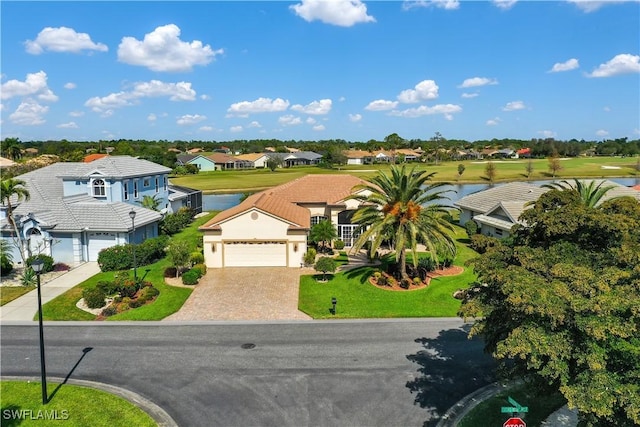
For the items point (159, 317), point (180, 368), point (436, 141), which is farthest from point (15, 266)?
point (436, 141)

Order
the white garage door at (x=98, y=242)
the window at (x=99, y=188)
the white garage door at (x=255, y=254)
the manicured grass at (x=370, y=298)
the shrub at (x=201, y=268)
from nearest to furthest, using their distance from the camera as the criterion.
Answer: the manicured grass at (x=370, y=298) < the shrub at (x=201, y=268) < the white garage door at (x=255, y=254) < the white garage door at (x=98, y=242) < the window at (x=99, y=188)

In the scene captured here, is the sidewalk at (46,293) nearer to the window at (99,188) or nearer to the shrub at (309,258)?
the window at (99,188)

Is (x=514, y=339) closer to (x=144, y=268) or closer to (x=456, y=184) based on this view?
(x=144, y=268)

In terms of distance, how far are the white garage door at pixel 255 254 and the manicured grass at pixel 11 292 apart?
466 inches

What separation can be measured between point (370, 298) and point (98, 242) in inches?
812

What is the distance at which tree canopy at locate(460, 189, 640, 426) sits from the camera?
8844 mm

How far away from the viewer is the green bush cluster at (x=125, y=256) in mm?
29078

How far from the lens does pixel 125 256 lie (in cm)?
2953

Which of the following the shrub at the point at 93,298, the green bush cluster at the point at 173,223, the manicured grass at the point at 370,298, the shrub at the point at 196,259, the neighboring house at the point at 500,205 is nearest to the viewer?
the manicured grass at the point at 370,298

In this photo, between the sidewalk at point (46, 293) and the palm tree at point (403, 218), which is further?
the palm tree at point (403, 218)

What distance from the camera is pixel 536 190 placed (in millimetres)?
40219

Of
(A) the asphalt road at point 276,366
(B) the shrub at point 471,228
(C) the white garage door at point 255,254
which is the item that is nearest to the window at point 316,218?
(C) the white garage door at point 255,254

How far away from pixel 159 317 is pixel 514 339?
690 inches

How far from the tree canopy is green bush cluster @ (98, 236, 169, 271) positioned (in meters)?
23.6
